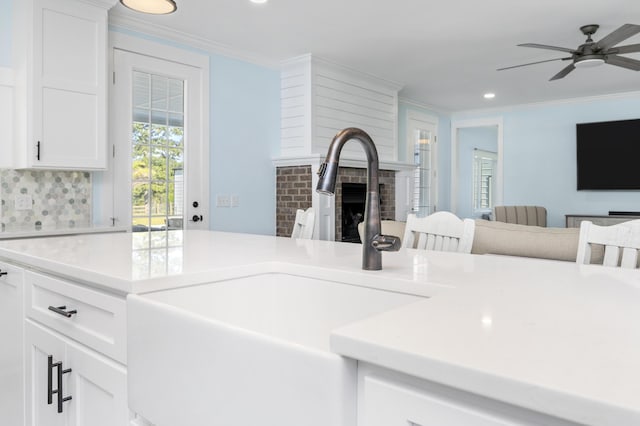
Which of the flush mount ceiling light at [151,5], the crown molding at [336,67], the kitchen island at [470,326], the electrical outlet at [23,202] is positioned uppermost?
the crown molding at [336,67]

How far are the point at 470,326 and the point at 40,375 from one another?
132cm

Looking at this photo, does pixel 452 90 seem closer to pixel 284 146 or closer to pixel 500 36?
pixel 500 36

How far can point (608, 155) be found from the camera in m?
6.30

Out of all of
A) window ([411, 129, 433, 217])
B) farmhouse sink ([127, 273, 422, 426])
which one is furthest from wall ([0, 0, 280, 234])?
farmhouse sink ([127, 273, 422, 426])

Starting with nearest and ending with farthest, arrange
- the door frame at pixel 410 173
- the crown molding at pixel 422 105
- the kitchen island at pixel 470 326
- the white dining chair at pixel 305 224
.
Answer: the kitchen island at pixel 470 326 → the white dining chair at pixel 305 224 → the door frame at pixel 410 173 → the crown molding at pixel 422 105

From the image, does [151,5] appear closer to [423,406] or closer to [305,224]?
[305,224]

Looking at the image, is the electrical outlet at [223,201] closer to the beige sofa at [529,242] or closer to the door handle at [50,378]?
the beige sofa at [529,242]

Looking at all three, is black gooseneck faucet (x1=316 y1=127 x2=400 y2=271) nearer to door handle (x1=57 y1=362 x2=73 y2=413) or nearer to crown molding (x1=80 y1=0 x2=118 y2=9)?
door handle (x1=57 y1=362 x2=73 y2=413)

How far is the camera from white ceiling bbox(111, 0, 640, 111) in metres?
3.58

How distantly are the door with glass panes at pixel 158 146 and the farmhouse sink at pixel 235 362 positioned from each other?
3.04 m

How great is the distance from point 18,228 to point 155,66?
5.72 feet

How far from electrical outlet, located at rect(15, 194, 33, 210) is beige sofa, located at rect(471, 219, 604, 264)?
3.12 meters

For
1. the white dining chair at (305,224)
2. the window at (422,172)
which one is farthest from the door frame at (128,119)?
the window at (422,172)

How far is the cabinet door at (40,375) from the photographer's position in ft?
4.15
